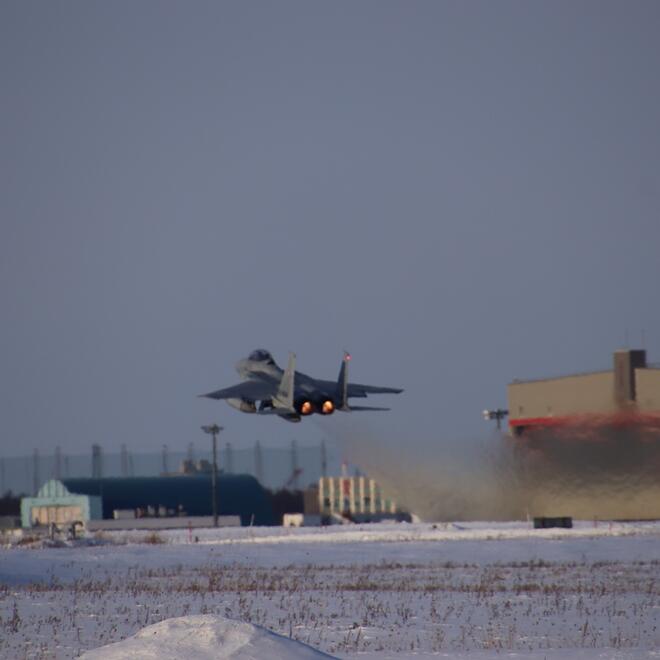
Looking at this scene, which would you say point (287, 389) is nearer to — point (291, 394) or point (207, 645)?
point (291, 394)

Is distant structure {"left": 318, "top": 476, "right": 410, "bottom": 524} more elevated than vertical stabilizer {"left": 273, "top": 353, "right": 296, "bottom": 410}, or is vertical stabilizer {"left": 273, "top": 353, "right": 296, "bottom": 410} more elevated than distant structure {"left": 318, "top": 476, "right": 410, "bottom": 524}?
vertical stabilizer {"left": 273, "top": 353, "right": 296, "bottom": 410}

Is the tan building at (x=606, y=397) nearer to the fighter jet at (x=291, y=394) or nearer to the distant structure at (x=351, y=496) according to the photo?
the fighter jet at (x=291, y=394)

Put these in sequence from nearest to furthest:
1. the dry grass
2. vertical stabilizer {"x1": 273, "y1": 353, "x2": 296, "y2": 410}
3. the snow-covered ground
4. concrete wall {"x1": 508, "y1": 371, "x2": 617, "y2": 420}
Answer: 1. the snow-covered ground
2. the dry grass
3. vertical stabilizer {"x1": 273, "y1": 353, "x2": 296, "y2": 410}
4. concrete wall {"x1": 508, "y1": 371, "x2": 617, "y2": 420}

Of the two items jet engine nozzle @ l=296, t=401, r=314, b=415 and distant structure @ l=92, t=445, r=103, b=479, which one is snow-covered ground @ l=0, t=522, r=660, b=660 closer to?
jet engine nozzle @ l=296, t=401, r=314, b=415

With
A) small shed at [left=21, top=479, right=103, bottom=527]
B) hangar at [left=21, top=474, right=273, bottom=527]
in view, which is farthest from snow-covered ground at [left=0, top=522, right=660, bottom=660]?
hangar at [left=21, top=474, right=273, bottom=527]

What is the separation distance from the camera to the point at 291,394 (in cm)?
5366

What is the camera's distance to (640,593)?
32.1 m

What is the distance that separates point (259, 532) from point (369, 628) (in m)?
45.8

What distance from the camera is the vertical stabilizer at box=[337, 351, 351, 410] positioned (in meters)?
54.0

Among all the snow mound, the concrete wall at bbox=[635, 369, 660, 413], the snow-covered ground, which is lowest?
→ the snow-covered ground

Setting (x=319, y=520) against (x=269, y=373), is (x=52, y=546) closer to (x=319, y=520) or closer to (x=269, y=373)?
(x=269, y=373)

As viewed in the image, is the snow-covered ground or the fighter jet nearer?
the snow-covered ground

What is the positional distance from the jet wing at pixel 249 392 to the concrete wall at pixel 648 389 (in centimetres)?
1599

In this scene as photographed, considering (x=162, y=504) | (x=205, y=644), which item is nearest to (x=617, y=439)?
(x=205, y=644)
